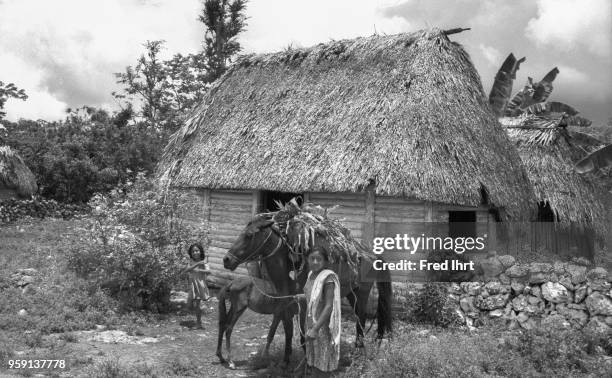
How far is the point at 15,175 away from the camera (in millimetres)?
17156

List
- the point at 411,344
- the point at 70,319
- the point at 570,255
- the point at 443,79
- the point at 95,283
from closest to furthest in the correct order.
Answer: the point at 411,344 < the point at 70,319 < the point at 95,283 < the point at 443,79 < the point at 570,255

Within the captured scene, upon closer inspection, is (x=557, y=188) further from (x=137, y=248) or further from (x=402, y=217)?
(x=137, y=248)

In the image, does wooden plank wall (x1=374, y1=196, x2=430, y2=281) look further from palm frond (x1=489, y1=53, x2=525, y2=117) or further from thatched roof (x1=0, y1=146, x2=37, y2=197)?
thatched roof (x1=0, y1=146, x2=37, y2=197)

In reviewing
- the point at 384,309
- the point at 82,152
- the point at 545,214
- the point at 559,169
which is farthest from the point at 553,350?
the point at 82,152

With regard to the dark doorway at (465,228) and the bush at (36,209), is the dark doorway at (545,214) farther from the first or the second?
the bush at (36,209)

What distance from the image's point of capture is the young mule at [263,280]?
18.4 ft

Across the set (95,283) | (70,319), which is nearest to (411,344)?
(70,319)

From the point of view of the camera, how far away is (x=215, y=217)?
12.4 m

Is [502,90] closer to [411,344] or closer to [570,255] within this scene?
[570,255]

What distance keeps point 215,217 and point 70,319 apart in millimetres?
4738

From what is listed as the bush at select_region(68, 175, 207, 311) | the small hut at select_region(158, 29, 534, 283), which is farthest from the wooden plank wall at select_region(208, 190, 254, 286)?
the bush at select_region(68, 175, 207, 311)

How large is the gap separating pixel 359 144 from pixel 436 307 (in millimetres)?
3509

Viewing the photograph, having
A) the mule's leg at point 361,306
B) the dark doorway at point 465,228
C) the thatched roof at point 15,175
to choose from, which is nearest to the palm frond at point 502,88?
the dark doorway at point 465,228

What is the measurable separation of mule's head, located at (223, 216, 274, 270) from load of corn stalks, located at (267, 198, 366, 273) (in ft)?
0.89
